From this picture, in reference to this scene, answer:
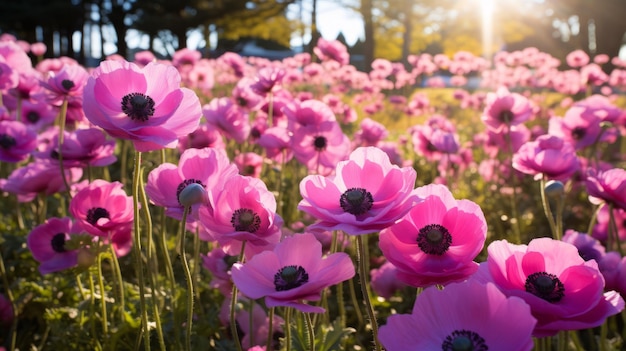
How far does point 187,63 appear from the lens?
474cm

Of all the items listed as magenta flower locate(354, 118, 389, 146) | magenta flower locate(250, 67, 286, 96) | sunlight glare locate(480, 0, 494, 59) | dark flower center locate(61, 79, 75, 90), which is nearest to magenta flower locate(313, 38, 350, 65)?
magenta flower locate(354, 118, 389, 146)

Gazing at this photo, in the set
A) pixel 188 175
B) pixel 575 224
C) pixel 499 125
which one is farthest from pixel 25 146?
pixel 575 224

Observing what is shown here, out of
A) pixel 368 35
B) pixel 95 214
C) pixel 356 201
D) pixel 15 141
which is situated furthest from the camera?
pixel 368 35

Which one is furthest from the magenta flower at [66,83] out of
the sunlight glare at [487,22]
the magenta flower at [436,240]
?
the sunlight glare at [487,22]

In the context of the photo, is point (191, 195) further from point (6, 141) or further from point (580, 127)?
point (580, 127)

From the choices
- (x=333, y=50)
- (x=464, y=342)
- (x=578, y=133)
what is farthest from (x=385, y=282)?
(x=333, y=50)

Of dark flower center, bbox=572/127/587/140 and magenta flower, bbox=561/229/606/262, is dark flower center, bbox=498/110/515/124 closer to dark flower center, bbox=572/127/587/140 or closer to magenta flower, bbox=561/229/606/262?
dark flower center, bbox=572/127/587/140

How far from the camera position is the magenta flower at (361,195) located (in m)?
0.93

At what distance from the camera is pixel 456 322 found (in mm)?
859

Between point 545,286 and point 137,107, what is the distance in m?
0.77

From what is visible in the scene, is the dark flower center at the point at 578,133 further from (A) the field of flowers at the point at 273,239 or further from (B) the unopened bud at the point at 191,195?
(B) the unopened bud at the point at 191,195

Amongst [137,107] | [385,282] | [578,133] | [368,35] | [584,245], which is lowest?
[385,282]

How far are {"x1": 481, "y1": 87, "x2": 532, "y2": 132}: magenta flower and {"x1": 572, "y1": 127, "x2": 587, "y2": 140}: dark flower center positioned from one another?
264 millimetres

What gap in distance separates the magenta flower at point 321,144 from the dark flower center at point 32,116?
1.68 m
